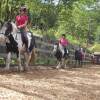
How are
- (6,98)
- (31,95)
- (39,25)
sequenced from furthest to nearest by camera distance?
(39,25)
(31,95)
(6,98)

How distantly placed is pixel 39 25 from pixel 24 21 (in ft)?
50.7

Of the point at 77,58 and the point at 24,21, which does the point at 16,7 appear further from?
the point at 77,58

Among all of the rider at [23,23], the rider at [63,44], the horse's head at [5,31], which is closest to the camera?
the horse's head at [5,31]

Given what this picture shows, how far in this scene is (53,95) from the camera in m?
8.49

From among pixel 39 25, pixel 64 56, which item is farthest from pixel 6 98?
pixel 39 25

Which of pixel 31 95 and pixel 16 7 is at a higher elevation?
pixel 16 7

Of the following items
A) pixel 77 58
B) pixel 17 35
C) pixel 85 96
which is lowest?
pixel 77 58

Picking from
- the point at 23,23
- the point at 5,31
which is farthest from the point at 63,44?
the point at 5,31

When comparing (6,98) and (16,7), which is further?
(16,7)

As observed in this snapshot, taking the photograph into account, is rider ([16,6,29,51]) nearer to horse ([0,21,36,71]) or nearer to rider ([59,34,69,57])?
horse ([0,21,36,71])

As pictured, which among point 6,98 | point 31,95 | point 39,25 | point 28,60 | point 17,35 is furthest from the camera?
point 39,25

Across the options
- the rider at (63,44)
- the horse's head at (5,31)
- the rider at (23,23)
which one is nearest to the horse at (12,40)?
the horse's head at (5,31)

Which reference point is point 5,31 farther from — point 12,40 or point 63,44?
point 63,44

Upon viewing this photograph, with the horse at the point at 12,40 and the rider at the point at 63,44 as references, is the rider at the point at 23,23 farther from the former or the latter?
the rider at the point at 63,44
